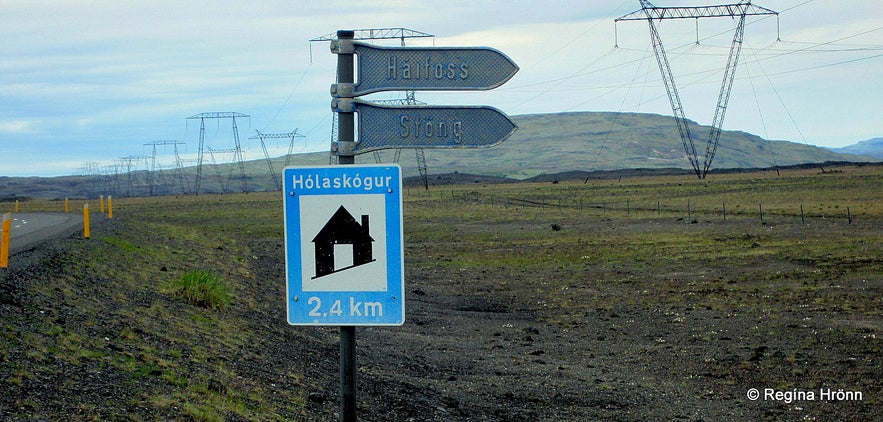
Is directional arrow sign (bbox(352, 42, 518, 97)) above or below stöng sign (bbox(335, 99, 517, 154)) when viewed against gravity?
above

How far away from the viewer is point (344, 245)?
529 centimetres

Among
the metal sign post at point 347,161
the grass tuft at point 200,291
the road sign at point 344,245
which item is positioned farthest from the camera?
the grass tuft at point 200,291

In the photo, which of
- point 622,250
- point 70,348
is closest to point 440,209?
point 622,250

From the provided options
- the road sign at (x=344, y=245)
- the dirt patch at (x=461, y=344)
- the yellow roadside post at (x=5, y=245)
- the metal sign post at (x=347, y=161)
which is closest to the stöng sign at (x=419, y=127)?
the metal sign post at (x=347, y=161)

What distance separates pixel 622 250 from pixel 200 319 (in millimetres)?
24249

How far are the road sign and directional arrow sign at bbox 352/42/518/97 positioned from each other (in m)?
0.68

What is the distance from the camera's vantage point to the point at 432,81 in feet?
18.8

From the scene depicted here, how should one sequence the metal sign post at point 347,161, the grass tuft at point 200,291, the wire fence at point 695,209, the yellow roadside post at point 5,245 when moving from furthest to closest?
the wire fence at point 695,209 → the grass tuft at point 200,291 → the yellow roadside post at point 5,245 → the metal sign post at point 347,161

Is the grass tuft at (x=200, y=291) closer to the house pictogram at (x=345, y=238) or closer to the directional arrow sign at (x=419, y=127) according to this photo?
the directional arrow sign at (x=419, y=127)

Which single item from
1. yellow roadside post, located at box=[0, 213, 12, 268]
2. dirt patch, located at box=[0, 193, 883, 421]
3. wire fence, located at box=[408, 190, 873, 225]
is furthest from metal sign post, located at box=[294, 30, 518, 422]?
wire fence, located at box=[408, 190, 873, 225]

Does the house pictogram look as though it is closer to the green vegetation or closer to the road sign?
the road sign

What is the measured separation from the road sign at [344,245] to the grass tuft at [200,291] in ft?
37.1

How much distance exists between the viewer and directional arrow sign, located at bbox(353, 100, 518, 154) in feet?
18.9

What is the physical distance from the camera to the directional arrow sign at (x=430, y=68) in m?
5.68
